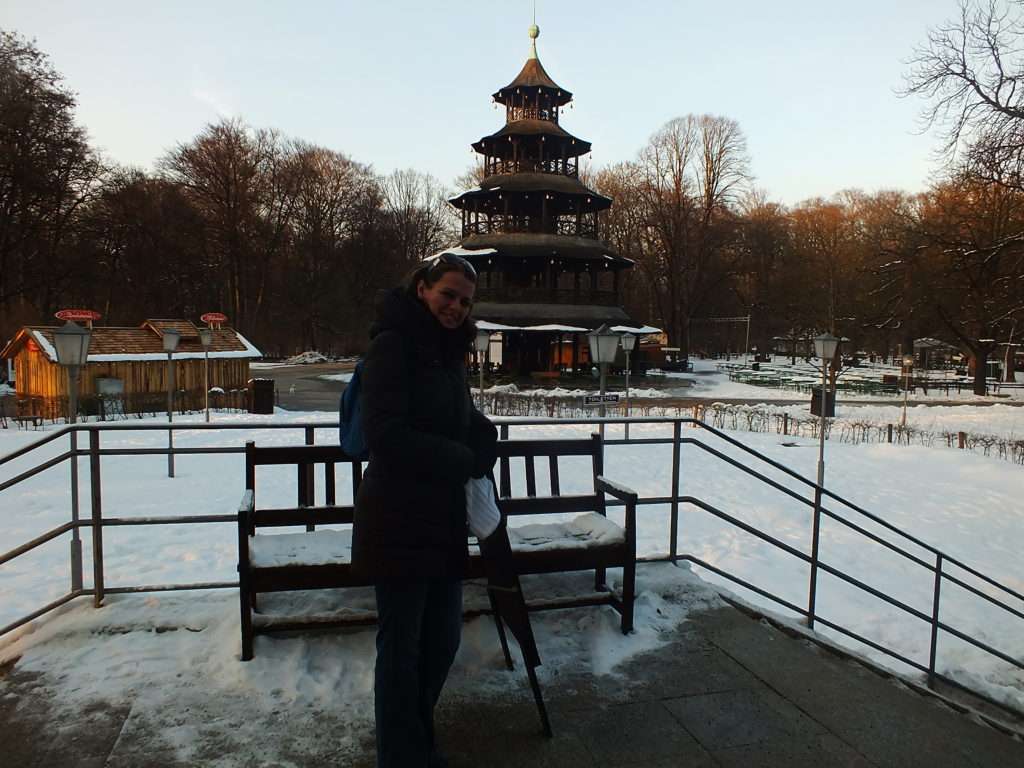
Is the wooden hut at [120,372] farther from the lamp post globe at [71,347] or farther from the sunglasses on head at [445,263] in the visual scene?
the sunglasses on head at [445,263]

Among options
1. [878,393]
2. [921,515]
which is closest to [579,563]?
[921,515]

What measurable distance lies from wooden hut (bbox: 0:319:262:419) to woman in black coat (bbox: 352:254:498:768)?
22.1m

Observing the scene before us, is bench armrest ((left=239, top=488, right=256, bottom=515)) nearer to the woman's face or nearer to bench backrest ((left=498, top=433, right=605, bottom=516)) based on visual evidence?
bench backrest ((left=498, top=433, right=605, bottom=516))

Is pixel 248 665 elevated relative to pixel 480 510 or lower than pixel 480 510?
lower

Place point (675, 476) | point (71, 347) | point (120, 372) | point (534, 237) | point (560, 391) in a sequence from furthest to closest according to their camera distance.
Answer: point (534, 237) < point (560, 391) < point (120, 372) < point (71, 347) < point (675, 476)

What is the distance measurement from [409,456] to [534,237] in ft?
116

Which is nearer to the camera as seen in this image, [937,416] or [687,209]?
[937,416]

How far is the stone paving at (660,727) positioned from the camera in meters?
2.90

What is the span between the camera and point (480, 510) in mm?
2793

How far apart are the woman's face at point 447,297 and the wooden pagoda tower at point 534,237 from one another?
31412 millimetres

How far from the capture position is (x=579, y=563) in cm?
391

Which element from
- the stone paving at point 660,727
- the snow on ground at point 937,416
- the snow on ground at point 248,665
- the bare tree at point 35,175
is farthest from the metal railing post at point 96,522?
the bare tree at point 35,175

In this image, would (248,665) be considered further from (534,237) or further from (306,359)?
(306,359)

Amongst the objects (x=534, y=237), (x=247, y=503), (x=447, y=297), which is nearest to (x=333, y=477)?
(x=247, y=503)
